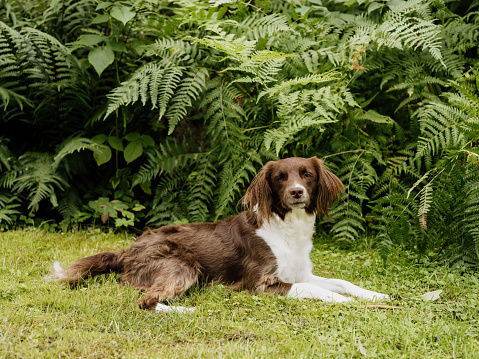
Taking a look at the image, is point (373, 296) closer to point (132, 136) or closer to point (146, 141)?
point (146, 141)

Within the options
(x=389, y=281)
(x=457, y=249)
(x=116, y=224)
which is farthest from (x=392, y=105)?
(x=116, y=224)

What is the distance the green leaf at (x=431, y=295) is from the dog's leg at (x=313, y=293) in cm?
56

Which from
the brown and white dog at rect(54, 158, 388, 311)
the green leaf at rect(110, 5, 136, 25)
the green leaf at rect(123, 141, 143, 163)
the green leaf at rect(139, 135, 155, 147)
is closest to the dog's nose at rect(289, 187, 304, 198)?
the brown and white dog at rect(54, 158, 388, 311)

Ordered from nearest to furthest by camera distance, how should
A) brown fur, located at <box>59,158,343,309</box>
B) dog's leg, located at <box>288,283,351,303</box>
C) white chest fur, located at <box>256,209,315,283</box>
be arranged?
dog's leg, located at <box>288,283,351,303</box>
brown fur, located at <box>59,158,343,309</box>
white chest fur, located at <box>256,209,315,283</box>

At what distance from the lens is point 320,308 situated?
3.34 m

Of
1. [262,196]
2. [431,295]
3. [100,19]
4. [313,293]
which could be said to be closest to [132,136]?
[100,19]

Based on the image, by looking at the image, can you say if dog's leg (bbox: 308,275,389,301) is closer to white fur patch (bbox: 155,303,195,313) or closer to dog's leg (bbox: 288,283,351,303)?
dog's leg (bbox: 288,283,351,303)

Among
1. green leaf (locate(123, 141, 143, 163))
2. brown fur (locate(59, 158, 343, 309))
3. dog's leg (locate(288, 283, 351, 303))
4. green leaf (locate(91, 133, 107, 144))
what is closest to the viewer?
dog's leg (locate(288, 283, 351, 303))

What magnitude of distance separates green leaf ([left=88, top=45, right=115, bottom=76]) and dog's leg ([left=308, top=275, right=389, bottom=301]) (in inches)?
123

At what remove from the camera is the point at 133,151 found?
550 cm

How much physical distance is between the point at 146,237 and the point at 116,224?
1486 millimetres

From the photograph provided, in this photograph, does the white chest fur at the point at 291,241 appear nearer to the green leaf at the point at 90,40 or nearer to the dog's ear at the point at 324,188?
the dog's ear at the point at 324,188

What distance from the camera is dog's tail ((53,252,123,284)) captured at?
376 cm

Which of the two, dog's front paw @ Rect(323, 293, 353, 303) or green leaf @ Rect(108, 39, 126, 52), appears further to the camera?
green leaf @ Rect(108, 39, 126, 52)
